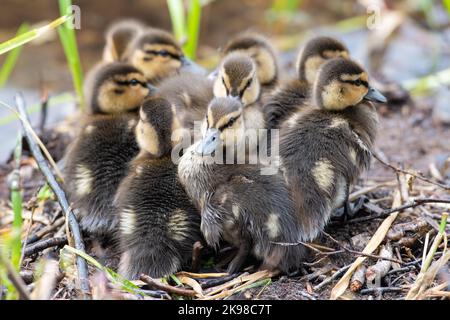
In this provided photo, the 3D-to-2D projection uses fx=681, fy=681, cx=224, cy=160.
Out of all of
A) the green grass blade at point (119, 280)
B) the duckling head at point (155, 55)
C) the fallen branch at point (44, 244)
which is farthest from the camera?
the duckling head at point (155, 55)

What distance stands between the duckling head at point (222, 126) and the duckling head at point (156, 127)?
0.50 ft

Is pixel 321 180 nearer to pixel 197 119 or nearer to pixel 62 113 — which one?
pixel 197 119

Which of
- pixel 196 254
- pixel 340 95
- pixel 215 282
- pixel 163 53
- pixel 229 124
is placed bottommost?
pixel 215 282

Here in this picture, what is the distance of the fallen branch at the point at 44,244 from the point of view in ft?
9.24

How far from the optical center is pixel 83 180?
9.74 feet

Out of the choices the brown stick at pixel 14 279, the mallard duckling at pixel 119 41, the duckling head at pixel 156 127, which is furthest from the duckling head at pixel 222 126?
the mallard duckling at pixel 119 41

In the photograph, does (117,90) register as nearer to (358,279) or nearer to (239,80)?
(239,80)

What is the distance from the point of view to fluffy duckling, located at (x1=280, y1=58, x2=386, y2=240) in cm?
269

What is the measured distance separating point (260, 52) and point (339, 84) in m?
0.71

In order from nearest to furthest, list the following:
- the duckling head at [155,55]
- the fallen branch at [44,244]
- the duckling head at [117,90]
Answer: the fallen branch at [44,244]
the duckling head at [117,90]
the duckling head at [155,55]

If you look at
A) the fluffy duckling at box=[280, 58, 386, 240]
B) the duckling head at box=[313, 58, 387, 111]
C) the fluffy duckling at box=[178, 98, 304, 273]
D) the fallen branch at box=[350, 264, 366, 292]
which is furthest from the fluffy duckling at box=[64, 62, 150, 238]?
the fallen branch at box=[350, 264, 366, 292]

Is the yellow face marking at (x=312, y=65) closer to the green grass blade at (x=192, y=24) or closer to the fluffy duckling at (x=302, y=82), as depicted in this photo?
the fluffy duckling at (x=302, y=82)

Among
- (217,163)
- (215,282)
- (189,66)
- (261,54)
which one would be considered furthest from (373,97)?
(189,66)

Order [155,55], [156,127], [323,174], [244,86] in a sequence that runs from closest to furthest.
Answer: [323,174] → [156,127] → [244,86] → [155,55]
